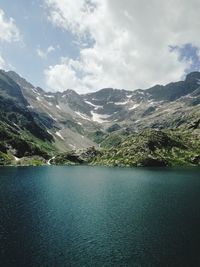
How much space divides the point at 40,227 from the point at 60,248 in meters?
17.6

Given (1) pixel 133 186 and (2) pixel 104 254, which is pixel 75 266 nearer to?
(2) pixel 104 254

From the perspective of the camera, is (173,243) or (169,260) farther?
(173,243)

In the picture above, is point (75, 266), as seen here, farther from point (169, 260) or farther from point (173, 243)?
point (173, 243)

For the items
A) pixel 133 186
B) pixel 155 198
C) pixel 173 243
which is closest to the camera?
pixel 173 243

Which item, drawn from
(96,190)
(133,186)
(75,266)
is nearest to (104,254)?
(75,266)

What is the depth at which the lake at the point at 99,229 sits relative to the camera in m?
63.4

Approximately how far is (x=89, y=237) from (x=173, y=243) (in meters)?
20.4

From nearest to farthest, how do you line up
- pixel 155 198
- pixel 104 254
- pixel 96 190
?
pixel 104 254 < pixel 155 198 < pixel 96 190

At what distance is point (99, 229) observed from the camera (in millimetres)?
86000

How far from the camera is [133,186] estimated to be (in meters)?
174

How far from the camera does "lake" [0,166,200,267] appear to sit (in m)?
63.4

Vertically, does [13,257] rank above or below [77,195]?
below

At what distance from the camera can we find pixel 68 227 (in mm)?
86250

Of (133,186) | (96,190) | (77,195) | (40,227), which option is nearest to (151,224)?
(40,227)
